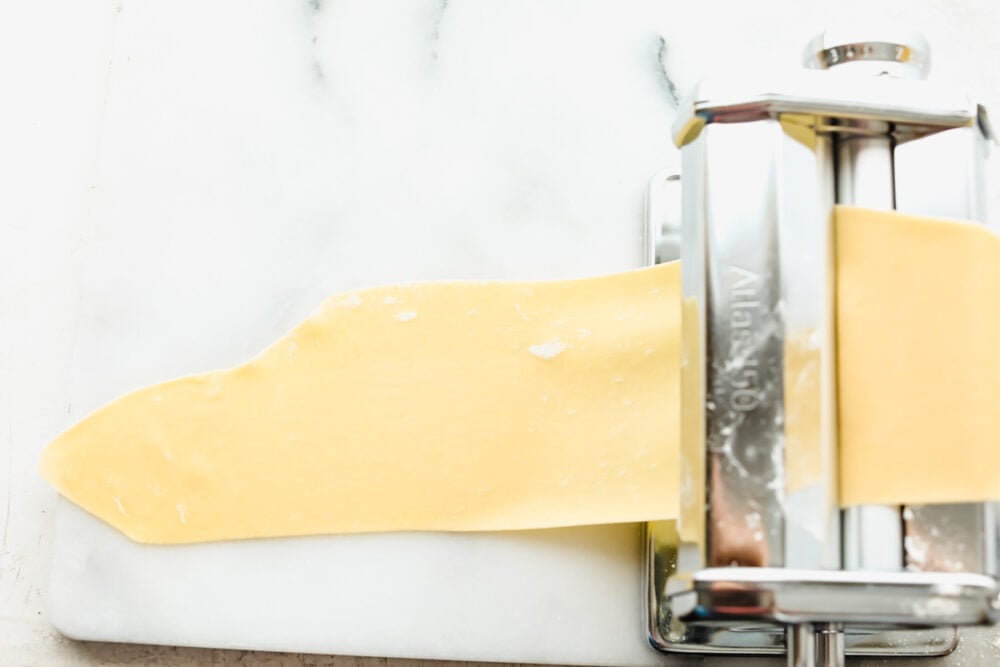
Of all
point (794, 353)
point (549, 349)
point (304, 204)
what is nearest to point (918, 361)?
point (794, 353)

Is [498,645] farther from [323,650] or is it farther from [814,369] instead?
[814,369]

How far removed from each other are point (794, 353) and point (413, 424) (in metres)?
0.24

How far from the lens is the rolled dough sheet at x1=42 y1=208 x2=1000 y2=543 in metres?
0.57

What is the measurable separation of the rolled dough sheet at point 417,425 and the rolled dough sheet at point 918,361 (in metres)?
0.13

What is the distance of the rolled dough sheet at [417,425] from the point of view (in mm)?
571

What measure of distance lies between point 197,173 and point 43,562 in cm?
27

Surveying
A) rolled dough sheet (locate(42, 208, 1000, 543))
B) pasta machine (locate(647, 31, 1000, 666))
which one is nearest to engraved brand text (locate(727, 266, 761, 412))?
pasta machine (locate(647, 31, 1000, 666))

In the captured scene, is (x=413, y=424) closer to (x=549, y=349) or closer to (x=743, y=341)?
(x=549, y=349)

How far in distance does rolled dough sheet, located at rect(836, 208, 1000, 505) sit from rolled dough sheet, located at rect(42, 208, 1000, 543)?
0.44 feet

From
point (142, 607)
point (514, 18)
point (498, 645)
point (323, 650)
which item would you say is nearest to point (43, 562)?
point (142, 607)

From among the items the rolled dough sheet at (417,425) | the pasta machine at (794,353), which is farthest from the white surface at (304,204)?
the pasta machine at (794,353)

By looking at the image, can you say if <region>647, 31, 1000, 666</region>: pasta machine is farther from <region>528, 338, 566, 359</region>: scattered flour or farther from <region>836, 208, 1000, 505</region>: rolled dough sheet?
<region>528, 338, 566, 359</region>: scattered flour

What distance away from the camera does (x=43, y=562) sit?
64 centimetres

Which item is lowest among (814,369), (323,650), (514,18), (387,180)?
(323,650)
